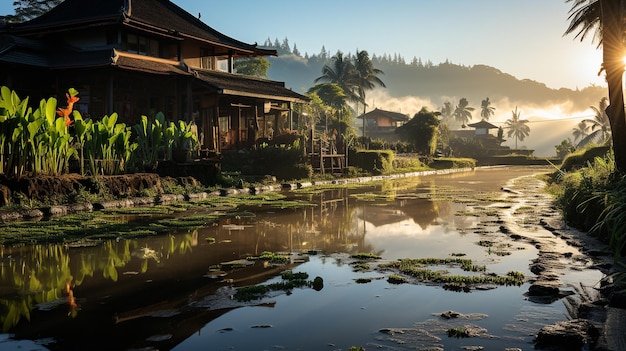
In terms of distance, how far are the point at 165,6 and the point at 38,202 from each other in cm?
2051

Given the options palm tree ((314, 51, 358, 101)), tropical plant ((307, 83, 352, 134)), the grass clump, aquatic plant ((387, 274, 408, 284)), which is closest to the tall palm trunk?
aquatic plant ((387, 274, 408, 284))

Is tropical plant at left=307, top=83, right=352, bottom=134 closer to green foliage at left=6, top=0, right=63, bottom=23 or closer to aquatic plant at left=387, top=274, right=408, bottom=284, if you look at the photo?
green foliage at left=6, top=0, right=63, bottom=23

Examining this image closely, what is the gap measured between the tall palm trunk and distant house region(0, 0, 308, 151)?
16421 mm

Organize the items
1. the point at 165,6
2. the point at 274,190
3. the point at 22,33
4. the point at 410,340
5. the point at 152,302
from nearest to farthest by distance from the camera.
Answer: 1. the point at 410,340
2. the point at 152,302
3. the point at 274,190
4. the point at 22,33
5. the point at 165,6

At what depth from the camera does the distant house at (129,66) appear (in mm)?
23625

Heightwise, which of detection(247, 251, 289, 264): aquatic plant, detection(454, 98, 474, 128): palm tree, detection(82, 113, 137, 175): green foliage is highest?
detection(454, 98, 474, 128): palm tree

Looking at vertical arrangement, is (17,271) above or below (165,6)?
below

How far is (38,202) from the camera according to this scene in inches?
488

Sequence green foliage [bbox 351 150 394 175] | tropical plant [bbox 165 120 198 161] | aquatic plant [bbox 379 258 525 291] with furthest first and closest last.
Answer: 1. green foliage [bbox 351 150 394 175]
2. tropical plant [bbox 165 120 198 161]
3. aquatic plant [bbox 379 258 525 291]

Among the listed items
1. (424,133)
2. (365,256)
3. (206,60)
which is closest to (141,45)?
(206,60)

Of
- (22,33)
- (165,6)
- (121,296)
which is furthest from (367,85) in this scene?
(121,296)

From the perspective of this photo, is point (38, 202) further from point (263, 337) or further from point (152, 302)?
point (263, 337)

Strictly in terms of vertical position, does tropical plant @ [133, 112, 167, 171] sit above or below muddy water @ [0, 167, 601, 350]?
above

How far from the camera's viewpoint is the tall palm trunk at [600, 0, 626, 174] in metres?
10.6
